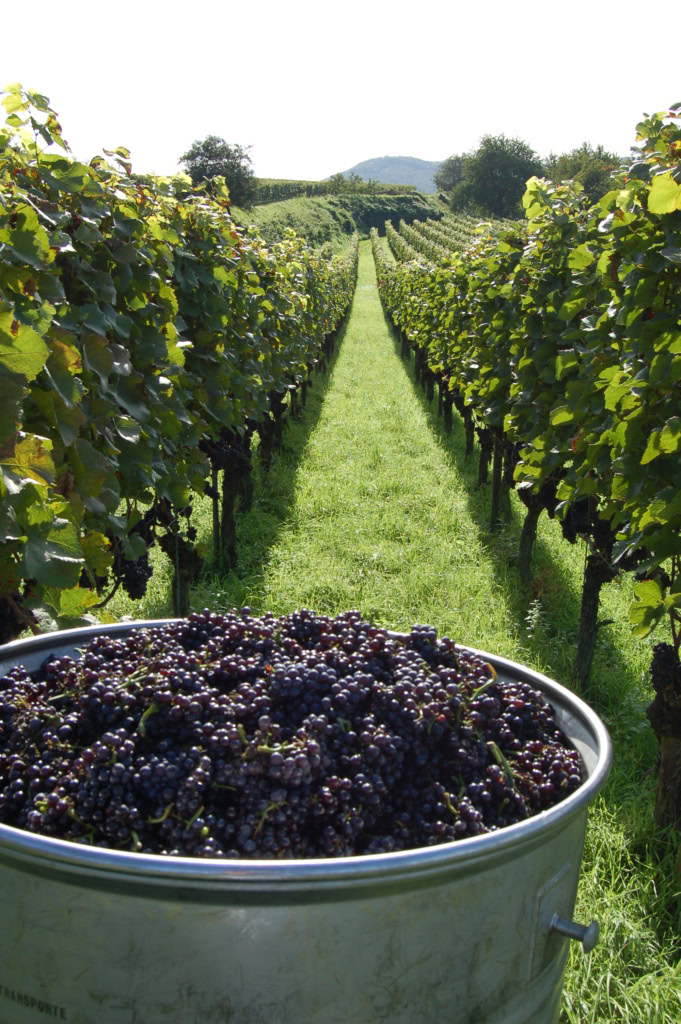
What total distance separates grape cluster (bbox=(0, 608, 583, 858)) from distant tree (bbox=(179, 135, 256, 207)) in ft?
221

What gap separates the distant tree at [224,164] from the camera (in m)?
65.0

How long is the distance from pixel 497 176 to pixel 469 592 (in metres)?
93.2

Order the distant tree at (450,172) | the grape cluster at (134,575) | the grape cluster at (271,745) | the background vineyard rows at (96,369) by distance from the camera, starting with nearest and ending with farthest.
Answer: the grape cluster at (271,745) < the background vineyard rows at (96,369) < the grape cluster at (134,575) < the distant tree at (450,172)

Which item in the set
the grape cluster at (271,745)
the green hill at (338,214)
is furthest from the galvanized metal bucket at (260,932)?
the green hill at (338,214)

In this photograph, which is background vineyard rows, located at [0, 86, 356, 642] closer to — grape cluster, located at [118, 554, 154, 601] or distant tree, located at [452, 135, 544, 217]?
grape cluster, located at [118, 554, 154, 601]

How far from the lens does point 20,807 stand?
122 centimetres

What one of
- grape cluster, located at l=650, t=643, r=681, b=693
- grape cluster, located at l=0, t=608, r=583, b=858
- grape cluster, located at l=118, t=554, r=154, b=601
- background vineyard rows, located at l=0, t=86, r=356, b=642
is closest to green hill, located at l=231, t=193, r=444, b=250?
background vineyard rows, located at l=0, t=86, r=356, b=642

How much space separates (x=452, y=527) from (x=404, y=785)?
6228 millimetres

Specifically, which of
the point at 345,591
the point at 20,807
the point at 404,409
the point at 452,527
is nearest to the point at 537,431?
the point at 345,591

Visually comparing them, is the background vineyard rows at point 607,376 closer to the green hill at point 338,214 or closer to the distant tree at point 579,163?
the green hill at point 338,214

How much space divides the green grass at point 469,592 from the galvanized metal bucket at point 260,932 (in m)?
1.67

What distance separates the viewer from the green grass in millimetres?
2725

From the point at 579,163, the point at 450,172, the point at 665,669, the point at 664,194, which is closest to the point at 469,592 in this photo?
the point at 665,669

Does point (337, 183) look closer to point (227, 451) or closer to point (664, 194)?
point (227, 451)
